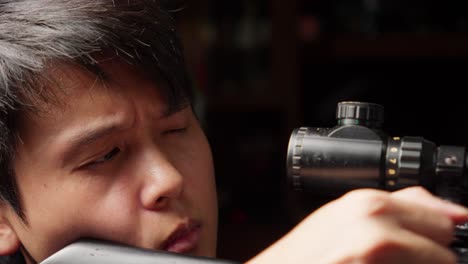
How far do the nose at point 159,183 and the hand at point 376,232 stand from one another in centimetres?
24

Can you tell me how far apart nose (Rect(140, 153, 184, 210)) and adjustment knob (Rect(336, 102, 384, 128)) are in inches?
8.9

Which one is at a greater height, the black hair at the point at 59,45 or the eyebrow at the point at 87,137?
the black hair at the point at 59,45

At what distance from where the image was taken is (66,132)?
2.60 ft

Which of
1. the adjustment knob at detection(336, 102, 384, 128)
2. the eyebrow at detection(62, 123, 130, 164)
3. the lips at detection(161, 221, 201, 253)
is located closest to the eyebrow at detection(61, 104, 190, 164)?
the eyebrow at detection(62, 123, 130, 164)

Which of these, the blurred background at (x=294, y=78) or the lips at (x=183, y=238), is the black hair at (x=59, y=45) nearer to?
the lips at (x=183, y=238)

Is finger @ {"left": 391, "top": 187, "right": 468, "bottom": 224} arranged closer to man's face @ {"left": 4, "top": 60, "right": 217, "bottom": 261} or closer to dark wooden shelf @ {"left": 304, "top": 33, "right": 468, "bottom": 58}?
man's face @ {"left": 4, "top": 60, "right": 217, "bottom": 261}

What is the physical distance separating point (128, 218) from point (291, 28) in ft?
4.56

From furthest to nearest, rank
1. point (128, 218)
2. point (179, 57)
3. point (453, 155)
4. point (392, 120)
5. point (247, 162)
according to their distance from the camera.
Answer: point (247, 162)
point (392, 120)
point (179, 57)
point (128, 218)
point (453, 155)

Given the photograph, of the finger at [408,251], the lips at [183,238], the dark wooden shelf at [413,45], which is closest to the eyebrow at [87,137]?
the lips at [183,238]

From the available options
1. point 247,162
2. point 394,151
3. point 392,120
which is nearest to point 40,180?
point 394,151

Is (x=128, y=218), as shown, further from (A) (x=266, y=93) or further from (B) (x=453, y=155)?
(A) (x=266, y=93)

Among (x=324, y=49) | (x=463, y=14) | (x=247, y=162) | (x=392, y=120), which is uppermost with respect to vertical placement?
(x=463, y=14)

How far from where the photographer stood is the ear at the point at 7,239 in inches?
34.2

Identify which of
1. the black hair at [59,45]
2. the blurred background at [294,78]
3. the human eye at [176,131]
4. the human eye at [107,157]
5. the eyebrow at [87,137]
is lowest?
the blurred background at [294,78]
